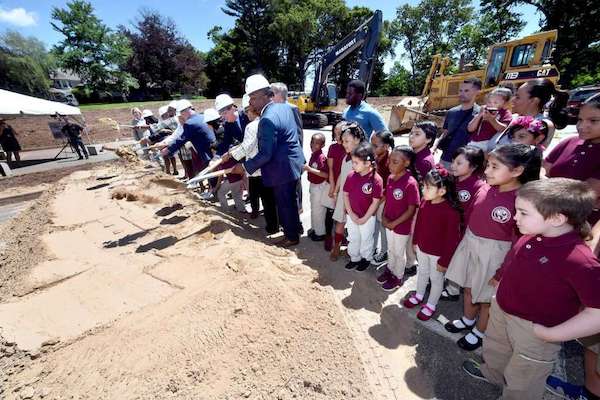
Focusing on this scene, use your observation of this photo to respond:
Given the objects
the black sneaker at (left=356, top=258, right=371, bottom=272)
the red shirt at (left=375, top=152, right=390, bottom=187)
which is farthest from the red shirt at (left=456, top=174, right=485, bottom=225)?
the black sneaker at (left=356, top=258, right=371, bottom=272)

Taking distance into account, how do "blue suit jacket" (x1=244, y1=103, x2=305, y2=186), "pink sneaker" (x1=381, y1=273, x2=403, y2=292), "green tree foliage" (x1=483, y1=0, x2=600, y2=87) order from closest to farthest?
"pink sneaker" (x1=381, y1=273, x2=403, y2=292) → "blue suit jacket" (x1=244, y1=103, x2=305, y2=186) → "green tree foliage" (x1=483, y1=0, x2=600, y2=87)

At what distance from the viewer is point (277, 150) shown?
3.23 metres

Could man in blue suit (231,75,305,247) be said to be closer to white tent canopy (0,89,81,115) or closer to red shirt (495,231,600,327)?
red shirt (495,231,600,327)

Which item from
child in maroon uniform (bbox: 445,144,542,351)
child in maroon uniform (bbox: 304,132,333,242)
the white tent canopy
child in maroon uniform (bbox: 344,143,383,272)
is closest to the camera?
child in maroon uniform (bbox: 445,144,542,351)

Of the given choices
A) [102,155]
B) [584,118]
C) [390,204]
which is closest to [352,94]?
[390,204]

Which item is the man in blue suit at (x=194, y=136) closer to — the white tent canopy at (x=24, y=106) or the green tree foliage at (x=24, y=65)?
the white tent canopy at (x=24, y=106)

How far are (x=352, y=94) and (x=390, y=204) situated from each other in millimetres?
1612

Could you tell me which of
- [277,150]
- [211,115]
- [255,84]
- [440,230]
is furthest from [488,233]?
[211,115]

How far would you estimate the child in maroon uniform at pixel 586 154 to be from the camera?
1754 millimetres

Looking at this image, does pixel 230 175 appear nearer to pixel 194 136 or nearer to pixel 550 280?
pixel 194 136

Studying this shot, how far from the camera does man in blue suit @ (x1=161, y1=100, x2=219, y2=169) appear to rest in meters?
4.48

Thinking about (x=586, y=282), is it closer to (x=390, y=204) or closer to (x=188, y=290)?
(x=390, y=204)

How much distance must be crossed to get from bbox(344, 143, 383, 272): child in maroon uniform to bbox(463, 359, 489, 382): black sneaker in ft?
4.08

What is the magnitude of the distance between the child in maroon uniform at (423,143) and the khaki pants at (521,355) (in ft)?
4.25
